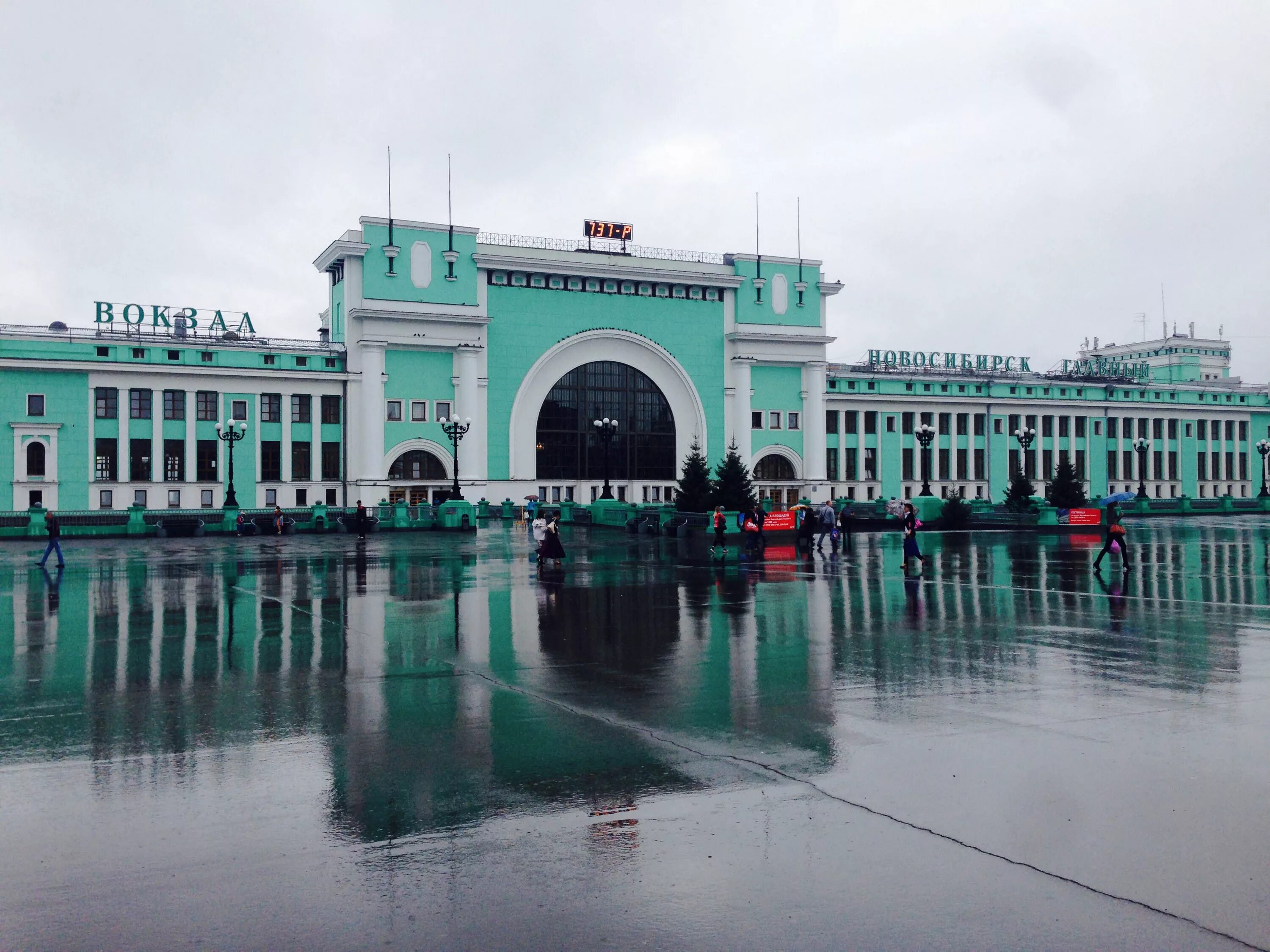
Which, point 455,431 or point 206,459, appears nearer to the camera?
point 455,431

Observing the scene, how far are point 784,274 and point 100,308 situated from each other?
4456cm

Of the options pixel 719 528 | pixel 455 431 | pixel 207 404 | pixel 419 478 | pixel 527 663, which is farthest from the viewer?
pixel 419 478

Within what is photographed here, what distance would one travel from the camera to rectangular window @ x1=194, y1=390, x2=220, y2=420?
62.8 meters

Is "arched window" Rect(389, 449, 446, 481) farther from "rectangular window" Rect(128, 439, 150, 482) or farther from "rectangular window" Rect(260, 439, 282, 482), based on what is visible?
"rectangular window" Rect(128, 439, 150, 482)

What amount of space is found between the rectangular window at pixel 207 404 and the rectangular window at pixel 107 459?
4809 millimetres

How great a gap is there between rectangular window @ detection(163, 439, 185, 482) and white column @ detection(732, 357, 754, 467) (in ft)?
115

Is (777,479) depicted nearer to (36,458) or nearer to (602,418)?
(602,418)

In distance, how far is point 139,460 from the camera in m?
61.0

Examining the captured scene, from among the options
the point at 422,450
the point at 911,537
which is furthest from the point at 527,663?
the point at 422,450

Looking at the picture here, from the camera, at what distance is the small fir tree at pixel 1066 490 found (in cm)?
5481

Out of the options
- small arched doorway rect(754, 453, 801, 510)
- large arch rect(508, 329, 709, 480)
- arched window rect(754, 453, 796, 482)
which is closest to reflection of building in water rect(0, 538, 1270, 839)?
large arch rect(508, 329, 709, 480)

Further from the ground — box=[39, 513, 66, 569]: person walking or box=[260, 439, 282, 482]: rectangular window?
box=[260, 439, 282, 482]: rectangular window

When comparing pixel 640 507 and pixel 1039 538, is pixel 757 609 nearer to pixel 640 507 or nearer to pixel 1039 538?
pixel 1039 538

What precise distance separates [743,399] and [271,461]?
31696mm
